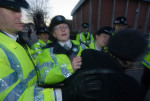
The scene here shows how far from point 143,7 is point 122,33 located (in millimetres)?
12191

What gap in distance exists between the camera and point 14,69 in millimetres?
794

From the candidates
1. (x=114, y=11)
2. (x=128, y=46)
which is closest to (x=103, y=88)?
(x=128, y=46)

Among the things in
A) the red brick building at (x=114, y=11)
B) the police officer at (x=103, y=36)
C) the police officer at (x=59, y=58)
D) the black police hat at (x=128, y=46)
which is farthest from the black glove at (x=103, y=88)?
the red brick building at (x=114, y=11)

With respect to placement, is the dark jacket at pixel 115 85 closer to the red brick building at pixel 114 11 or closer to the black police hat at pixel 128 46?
the black police hat at pixel 128 46

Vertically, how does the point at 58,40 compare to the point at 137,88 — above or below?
above

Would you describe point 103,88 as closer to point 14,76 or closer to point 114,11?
point 14,76

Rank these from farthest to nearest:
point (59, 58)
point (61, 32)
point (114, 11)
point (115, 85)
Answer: point (114, 11) < point (61, 32) < point (59, 58) < point (115, 85)

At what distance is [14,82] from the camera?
64cm

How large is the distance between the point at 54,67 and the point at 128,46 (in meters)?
0.81

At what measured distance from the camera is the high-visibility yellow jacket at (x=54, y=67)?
104 centimetres

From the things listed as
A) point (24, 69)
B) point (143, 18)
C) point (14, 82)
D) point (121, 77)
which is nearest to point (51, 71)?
point (24, 69)

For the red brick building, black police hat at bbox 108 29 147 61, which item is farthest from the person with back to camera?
the red brick building

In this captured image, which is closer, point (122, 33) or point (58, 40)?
point (122, 33)

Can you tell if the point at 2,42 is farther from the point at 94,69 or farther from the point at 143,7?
the point at 143,7
